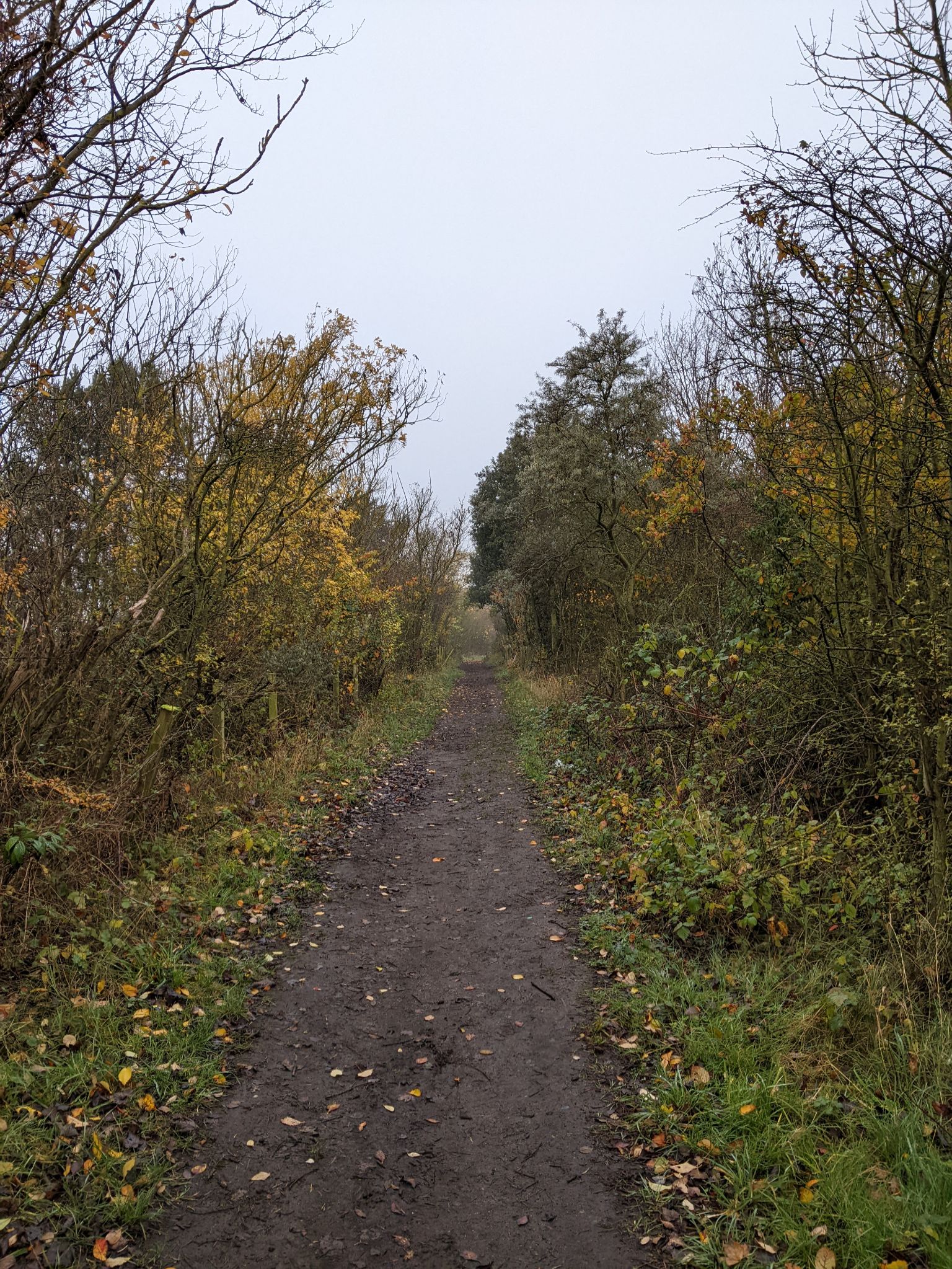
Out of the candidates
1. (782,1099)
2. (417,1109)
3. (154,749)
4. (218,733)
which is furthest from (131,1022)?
(218,733)

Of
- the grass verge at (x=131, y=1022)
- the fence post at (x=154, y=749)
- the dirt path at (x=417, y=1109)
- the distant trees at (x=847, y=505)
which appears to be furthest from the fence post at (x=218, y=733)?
the distant trees at (x=847, y=505)

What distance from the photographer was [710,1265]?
278cm

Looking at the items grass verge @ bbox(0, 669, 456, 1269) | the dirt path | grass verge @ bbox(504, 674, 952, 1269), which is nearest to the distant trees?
grass verge @ bbox(504, 674, 952, 1269)

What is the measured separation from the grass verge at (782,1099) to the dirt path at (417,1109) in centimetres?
28

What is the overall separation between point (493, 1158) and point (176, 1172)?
142 centimetres

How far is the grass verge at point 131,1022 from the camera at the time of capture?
3.00m

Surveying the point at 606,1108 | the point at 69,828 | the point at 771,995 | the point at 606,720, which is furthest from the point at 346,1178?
the point at 606,720

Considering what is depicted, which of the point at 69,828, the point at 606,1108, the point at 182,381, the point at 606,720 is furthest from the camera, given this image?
the point at 606,720

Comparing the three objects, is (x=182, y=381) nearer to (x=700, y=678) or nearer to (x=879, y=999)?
(x=700, y=678)

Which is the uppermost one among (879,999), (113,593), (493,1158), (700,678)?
(113,593)

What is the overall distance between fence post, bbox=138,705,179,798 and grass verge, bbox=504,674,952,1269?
4167 millimetres

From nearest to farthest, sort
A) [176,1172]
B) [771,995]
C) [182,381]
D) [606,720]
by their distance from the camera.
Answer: [176,1172] → [771,995] → [182,381] → [606,720]

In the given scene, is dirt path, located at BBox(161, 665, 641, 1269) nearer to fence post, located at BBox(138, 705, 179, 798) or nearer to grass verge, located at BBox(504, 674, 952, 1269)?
grass verge, located at BBox(504, 674, 952, 1269)

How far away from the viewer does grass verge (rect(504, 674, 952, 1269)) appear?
280 cm
